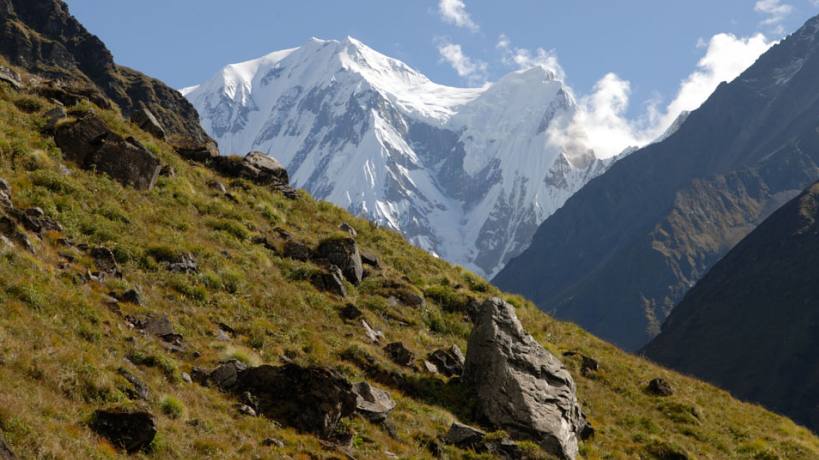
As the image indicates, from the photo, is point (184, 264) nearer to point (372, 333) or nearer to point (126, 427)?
point (372, 333)

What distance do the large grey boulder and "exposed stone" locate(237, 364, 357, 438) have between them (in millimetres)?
5067

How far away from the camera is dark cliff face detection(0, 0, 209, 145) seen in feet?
488

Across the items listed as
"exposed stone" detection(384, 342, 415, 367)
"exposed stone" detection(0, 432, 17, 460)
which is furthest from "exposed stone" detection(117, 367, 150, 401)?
"exposed stone" detection(384, 342, 415, 367)

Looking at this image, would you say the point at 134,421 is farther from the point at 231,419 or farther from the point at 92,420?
the point at 231,419

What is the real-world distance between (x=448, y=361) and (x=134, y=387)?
11.9m

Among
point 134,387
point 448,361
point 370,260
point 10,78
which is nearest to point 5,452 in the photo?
point 134,387

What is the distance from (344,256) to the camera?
29.4 m

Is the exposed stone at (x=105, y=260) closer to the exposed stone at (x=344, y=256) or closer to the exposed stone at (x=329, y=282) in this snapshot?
the exposed stone at (x=329, y=282)

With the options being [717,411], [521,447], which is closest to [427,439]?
[521,447]

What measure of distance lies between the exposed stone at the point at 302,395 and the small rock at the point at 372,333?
6.26m

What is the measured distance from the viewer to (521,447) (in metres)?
19.7

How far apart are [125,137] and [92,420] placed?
1669cm

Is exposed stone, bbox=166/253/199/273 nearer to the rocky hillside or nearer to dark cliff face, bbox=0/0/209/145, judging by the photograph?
the rocky hillside

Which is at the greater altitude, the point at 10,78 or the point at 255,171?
the point at 255,171
